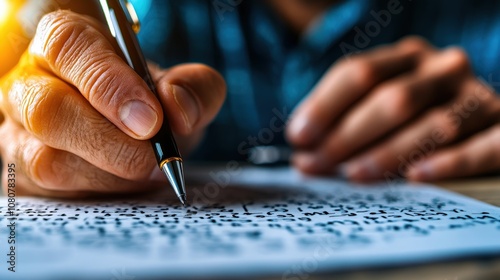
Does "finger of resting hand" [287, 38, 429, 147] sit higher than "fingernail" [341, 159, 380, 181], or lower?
higher

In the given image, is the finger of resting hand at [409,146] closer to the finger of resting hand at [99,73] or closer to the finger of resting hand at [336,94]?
the finger of resting hand at [336,94]

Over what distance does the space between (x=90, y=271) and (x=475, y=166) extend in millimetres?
606

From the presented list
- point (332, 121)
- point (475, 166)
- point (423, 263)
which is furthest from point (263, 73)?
point (423, 263)

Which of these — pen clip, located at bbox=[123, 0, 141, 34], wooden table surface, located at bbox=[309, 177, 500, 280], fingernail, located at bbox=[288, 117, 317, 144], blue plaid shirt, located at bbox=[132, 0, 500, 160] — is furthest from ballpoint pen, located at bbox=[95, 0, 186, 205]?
blue plaid shirt, located at bbox=[132, 0, 500, 160]

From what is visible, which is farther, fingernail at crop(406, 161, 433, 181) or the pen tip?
fingernail at crop(406, 161, 433, 181)

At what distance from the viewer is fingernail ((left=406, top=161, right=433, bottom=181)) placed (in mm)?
647

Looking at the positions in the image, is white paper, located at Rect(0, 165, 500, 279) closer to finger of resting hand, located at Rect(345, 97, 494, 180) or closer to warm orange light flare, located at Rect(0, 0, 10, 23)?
finger of resting hand, located at Rect(345, 97, 494, 180)

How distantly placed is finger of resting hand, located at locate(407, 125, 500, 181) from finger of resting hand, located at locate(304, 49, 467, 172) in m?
0.07

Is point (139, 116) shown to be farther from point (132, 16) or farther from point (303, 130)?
point (303, 130)

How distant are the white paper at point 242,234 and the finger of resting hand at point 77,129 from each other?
44 millimetres

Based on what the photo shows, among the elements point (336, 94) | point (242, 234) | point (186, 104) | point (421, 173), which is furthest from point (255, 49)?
point (242, 234)

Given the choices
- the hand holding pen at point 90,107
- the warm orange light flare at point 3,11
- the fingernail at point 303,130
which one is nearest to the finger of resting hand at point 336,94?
the fingernail at point 303,130

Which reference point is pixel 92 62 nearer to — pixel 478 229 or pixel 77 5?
pixel 77 5

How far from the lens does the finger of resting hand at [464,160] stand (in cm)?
65
